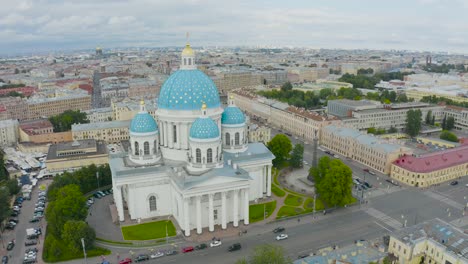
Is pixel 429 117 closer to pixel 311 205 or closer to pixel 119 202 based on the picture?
pixel 311 205

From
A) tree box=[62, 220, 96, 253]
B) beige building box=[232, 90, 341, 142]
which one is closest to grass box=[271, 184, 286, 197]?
tree box=[62, 220, 96, 253]

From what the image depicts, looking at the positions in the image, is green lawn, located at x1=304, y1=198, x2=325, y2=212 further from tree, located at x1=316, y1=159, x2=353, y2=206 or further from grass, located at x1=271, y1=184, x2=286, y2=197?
grass, located at x1=271, y1=184, x2=286, y2=197

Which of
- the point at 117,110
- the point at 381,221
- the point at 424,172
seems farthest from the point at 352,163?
the point at 117,110

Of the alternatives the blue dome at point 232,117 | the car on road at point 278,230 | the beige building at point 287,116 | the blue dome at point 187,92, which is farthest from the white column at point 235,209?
the beige building at point 287,116

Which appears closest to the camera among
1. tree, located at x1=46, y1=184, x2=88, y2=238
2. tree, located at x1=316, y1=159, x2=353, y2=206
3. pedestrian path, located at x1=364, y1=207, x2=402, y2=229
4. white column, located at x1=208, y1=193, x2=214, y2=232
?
tree, located at x1=46, y1=184, x2=88, y2=238

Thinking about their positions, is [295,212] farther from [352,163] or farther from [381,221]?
[352,163]

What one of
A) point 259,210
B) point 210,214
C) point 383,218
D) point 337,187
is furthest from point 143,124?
point 383,218
